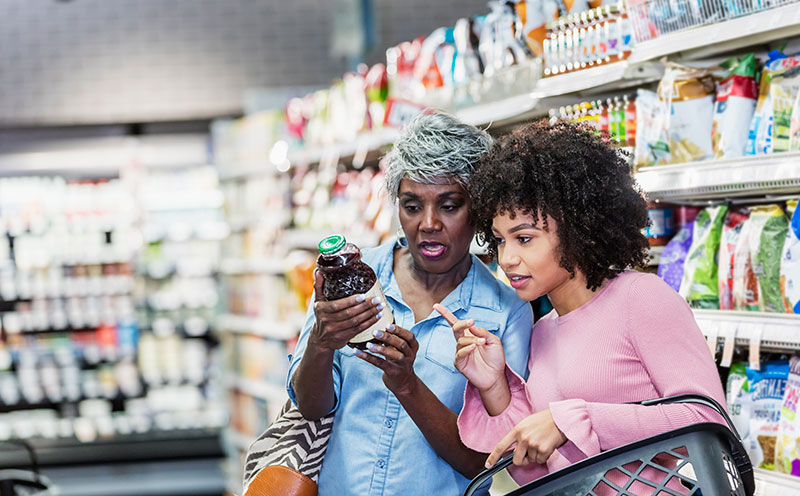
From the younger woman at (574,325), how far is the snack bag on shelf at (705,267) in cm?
75

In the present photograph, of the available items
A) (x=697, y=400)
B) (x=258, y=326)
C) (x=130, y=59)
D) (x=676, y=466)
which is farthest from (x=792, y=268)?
(x=130, y=59)

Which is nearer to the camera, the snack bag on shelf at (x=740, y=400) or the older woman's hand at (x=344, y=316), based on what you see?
Result: the older woman's hand at (x=344, y=316)

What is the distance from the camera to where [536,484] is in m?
1.39

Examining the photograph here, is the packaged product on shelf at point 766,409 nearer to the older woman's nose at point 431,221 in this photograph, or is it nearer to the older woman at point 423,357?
the older woman at point 423,357

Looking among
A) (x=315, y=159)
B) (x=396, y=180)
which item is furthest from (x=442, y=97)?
(x=315, y=159)

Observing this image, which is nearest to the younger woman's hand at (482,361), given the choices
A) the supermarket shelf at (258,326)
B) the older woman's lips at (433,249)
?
the older woman's lips at (433,249)

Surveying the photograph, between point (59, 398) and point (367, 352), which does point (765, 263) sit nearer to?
point (367, 352)

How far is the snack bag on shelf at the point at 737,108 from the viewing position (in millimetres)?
2307

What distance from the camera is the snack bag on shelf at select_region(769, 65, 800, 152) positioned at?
2.18 m

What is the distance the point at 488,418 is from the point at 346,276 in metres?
0.40

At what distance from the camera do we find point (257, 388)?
235 inches

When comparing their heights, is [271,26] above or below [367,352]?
above

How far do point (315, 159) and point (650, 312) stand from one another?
3.68 meters

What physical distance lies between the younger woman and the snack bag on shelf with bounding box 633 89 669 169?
0.79m
